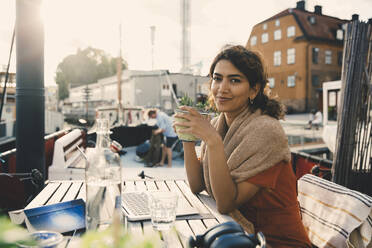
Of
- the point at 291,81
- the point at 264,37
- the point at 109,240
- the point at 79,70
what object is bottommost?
the point at 109,240

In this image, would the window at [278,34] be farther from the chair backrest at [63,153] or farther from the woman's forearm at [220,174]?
the woman's forearm at [220,174]

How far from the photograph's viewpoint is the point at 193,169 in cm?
208

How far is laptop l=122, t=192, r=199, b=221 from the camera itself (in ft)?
5.16

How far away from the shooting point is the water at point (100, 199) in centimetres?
125

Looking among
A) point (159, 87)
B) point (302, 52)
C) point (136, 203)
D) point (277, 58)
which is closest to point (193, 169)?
point (136, 203)

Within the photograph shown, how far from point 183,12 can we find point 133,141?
17805 millimetres

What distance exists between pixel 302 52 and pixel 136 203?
35.6 metres

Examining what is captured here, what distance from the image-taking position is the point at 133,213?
5.29ft

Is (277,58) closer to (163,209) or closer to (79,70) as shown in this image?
(79,70)

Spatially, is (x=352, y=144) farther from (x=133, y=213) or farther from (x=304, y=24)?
(x=304, y=24)

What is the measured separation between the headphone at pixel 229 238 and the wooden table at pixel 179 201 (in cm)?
16

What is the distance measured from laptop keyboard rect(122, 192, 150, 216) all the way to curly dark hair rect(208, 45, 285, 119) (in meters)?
0.88

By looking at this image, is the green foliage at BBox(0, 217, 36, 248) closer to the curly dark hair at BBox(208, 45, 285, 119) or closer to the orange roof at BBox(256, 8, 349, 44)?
the curly dark hair at BBox(208, 45, 285, 119)

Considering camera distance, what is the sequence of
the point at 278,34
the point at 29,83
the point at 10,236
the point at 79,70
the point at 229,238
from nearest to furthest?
the point at 10,236
the point at 229,238
the point at 29,83
the point at 278,34
the point at 79,70
